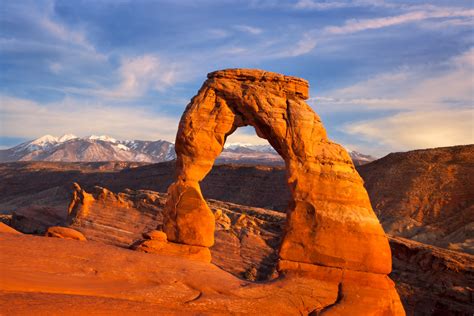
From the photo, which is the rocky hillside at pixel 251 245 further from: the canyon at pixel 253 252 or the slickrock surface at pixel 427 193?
the slickrock surface at pixel 427 193

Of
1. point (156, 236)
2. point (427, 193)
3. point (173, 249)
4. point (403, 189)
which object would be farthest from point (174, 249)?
point (403, 189)

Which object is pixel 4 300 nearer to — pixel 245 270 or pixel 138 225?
pixel 245 270

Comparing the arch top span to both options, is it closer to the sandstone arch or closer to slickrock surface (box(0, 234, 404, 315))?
the sandstone arch

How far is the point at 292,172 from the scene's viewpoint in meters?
11.7

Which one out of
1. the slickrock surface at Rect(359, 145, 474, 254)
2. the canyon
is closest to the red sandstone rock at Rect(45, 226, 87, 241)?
the canyon

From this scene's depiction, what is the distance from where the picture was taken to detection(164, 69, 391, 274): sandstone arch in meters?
11.1

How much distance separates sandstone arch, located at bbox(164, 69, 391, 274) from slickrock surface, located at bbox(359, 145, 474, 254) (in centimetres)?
1956

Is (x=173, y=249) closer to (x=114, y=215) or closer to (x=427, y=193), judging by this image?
(x=114, y=215)

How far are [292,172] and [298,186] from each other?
1.32ft

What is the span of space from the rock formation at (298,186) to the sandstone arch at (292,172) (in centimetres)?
2

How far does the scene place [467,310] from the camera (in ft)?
53.2

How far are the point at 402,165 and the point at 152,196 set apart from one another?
25.6m

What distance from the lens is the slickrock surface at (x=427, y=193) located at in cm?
3194

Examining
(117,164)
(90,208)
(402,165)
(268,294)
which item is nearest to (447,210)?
(402,165)
